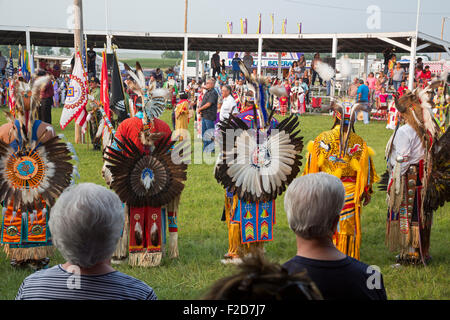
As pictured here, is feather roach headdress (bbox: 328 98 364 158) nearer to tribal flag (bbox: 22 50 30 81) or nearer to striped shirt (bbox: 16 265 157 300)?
striped shirt (bbox: 16 265 157 300)

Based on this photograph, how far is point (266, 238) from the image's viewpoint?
12.8 ft

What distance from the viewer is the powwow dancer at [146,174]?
11.9 ft

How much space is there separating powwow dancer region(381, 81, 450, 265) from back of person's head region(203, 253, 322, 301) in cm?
303

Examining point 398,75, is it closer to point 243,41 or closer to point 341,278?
point 243,41

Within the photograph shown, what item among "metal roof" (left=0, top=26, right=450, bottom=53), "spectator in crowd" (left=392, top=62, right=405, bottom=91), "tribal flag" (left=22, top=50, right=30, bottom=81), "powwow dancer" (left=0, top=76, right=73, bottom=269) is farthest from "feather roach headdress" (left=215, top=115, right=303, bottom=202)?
"metal roof" (left=0, top=26, right=450, bottom=53)

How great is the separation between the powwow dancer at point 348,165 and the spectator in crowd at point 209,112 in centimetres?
529

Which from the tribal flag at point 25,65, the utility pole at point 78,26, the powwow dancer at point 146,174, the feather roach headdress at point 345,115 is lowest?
the powwow dancer at point 146,174

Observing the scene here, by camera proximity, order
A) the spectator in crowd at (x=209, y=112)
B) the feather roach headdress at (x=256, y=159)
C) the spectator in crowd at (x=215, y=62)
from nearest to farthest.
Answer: the feather roach headdress at (x=256, y=159) < the spectator in crowd at (x=209, y=112) < the spectator in crowd at (x=215, y=62)

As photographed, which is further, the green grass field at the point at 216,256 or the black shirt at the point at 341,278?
the green grass field at the point at 216,256

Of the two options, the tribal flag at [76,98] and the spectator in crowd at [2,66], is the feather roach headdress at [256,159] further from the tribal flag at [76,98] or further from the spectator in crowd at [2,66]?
the spectator in crowd at [2,66]

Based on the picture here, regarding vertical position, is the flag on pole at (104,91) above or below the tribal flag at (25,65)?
below

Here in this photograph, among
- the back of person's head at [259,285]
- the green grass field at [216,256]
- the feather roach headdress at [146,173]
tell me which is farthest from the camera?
the feather roach headdress at [146,173]

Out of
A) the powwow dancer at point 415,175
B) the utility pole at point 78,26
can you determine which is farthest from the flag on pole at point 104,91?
the powwow dancer at point 415,175
